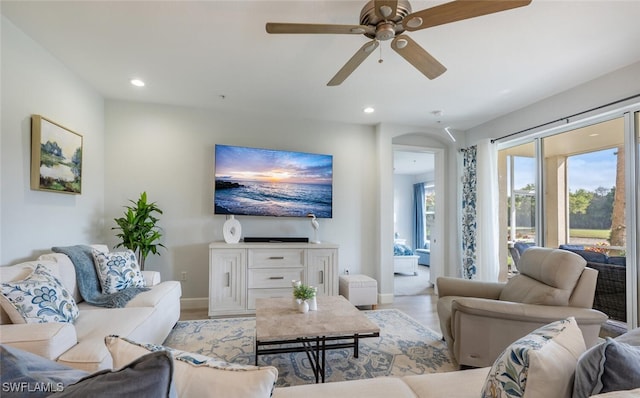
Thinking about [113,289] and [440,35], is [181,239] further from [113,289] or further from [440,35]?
[440,35]

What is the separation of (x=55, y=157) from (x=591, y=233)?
18.0ft

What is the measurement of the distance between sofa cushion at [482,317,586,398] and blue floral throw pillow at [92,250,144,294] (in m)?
2.86

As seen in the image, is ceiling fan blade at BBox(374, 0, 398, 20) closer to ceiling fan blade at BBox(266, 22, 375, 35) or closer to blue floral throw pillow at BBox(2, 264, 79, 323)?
ceiling fan blade at BBox(266, 22, 375, 35)

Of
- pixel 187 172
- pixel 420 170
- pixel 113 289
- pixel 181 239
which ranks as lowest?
pixel 113 289

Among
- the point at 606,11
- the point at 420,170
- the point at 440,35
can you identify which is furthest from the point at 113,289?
the point at 420,170

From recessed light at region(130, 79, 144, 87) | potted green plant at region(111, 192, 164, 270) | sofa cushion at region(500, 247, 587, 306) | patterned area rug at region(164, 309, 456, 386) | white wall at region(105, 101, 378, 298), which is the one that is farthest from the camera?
white wall at region(105, 101, 378, 298)

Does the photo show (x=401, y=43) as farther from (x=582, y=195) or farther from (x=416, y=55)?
(x=582, y=195)

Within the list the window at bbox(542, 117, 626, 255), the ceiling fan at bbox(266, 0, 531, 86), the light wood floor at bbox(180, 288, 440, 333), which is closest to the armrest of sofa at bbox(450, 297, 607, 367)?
the light wood floor at bbox(180, 288, 440, 333)

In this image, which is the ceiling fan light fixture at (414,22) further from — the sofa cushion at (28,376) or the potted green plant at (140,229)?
the potted green plant at (140,229)

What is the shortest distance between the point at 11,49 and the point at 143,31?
39.8 inches

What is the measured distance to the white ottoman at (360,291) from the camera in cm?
392

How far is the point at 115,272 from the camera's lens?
265 centimetres

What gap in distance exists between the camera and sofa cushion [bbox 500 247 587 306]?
85.3 inches

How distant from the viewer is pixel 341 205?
4.55m
